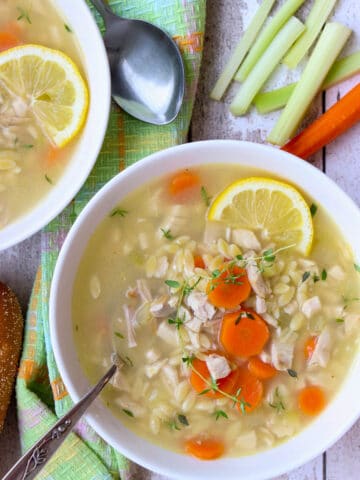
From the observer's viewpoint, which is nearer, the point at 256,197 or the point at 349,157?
the point at 256,197

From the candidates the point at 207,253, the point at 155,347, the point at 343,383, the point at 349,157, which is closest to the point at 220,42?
the point at 349,157

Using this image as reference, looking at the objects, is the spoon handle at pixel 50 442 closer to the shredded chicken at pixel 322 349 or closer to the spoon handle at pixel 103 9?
the shredded chicken at pixel 322 349

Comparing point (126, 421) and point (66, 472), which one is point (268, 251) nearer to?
point (126, 421)

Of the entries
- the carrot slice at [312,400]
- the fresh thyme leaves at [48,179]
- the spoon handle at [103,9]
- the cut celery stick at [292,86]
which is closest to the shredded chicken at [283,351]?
the carrot slice at [312,400]

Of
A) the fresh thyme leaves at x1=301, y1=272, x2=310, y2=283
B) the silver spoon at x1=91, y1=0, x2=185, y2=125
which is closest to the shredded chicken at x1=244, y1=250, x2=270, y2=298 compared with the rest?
the fresh thyme leaves at x1=301, y1=272, x2=310, y2=283

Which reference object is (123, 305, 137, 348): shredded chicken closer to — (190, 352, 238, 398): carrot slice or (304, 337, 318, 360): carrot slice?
(190, 352, 238, 398): carrot slice
